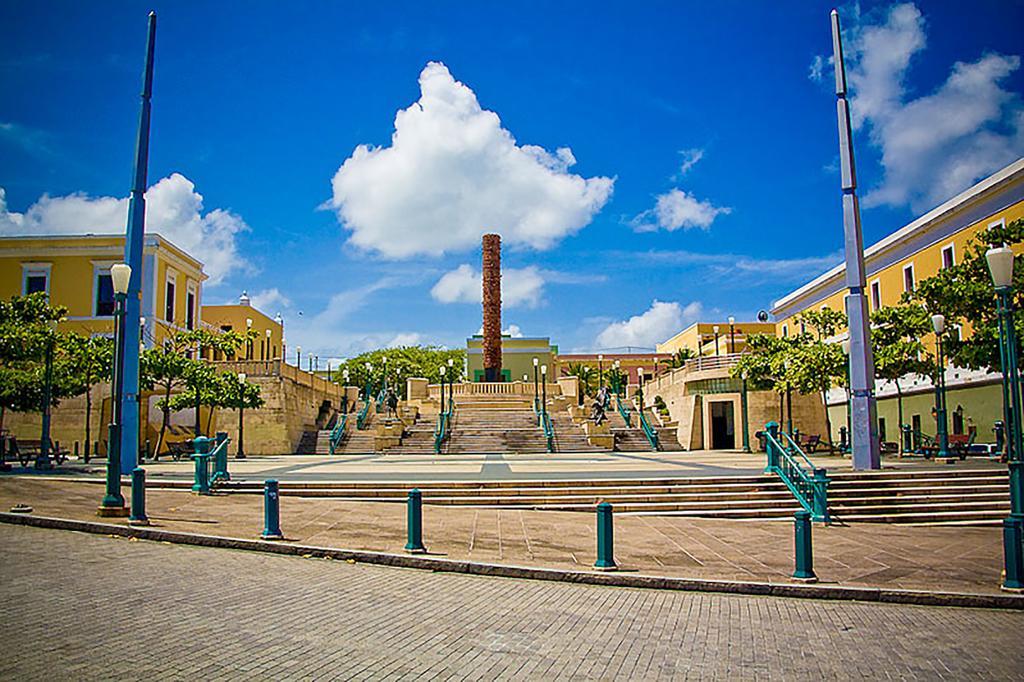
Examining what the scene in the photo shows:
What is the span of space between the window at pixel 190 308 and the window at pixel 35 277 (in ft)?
24.4

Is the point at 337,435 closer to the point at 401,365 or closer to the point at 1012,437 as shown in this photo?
the point at 1012,437

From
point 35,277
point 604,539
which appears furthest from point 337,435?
point 604,539

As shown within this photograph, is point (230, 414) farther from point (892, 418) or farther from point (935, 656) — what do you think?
point (935, 656)

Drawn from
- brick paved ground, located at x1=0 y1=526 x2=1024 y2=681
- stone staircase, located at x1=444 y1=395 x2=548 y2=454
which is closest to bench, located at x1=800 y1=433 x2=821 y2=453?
stone staircase, located at x1=444 y1=395 x2=548 y2=454

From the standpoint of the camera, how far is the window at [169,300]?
47188mm

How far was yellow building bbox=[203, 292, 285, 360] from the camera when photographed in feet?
197

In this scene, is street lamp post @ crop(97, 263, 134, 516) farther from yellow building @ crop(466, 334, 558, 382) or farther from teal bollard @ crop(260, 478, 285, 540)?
yellow building @ crop(466, 334, 558, 382)

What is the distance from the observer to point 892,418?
1527 inches

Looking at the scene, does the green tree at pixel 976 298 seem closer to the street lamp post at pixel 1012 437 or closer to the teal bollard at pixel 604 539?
the street lamp post at pixel 1012 437

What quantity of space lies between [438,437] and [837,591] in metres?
28.2

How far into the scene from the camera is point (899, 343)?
2711 centimetres

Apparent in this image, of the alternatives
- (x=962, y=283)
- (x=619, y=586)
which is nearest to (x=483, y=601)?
(x=619, y=586)

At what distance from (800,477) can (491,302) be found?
44.5 meters

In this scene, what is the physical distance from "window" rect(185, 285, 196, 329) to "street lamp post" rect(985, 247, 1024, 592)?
153 feet
